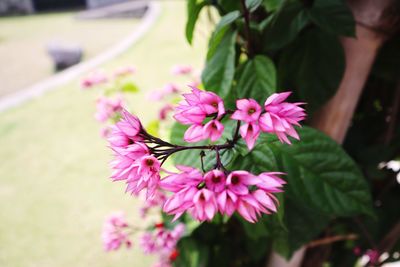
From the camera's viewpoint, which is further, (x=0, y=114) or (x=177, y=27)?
(x=177, y=27)

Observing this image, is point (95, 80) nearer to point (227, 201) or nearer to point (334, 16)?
point (334, 16)

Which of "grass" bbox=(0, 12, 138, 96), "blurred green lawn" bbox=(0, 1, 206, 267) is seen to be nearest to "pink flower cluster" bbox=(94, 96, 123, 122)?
"blurred green lawn" bbox=(0, 1, 206, 267)

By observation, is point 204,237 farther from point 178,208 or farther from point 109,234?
point 178,208

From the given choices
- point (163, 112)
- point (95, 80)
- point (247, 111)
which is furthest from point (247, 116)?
point (95, 80)

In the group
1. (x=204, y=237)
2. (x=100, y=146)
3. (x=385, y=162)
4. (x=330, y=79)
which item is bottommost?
(x=100, y=146)

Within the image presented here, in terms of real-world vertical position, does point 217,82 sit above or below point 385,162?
above

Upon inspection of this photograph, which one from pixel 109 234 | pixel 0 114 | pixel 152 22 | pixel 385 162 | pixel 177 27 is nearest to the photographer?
pixel 385 162

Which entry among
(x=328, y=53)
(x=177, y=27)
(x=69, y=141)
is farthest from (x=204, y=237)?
(x=177, y=27)

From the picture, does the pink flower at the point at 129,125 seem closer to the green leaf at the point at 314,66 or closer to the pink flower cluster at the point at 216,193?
the pink flower cluster at the point at 216,193
